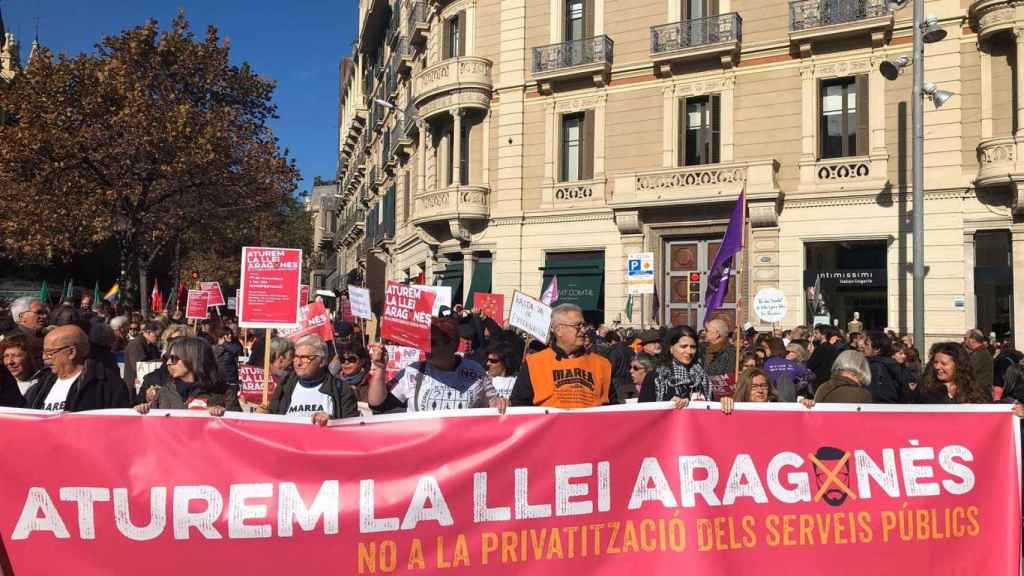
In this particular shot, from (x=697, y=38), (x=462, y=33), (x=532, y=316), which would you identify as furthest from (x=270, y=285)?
(x=462, y=33)

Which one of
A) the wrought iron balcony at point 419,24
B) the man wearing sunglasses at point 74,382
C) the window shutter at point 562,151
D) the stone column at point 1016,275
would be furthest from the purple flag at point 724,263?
the wrought iron balcony at point 419,24

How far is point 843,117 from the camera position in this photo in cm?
2047

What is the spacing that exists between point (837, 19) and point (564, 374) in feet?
59.6

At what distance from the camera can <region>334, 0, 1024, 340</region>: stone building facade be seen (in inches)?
740

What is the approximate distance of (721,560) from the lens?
4.55 m

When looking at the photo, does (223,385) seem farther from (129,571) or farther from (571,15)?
(571,15)

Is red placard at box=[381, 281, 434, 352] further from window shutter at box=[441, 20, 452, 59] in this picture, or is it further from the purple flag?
window shutter at box=[441, 20, 452, 59]

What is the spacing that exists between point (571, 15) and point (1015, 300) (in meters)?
13.9

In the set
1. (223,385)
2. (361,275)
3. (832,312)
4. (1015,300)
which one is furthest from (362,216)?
(223,385)

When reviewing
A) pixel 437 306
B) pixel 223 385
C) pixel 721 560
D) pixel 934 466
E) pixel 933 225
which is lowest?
pixel 721 560

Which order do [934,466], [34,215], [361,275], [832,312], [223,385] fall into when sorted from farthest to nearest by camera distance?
[361,275]
[34,215]
[832,312]
[223,385]
[934,466]

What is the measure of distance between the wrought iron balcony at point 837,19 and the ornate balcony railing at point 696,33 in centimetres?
149

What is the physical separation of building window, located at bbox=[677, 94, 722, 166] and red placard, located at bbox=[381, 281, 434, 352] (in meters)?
16.4

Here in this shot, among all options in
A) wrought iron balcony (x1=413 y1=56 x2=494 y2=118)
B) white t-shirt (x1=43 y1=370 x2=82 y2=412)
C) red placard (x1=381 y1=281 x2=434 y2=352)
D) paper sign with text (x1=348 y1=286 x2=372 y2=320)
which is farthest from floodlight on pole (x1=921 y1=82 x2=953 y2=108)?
white t-shirt (x1=43 y1=370 x2=82 y2=412)
